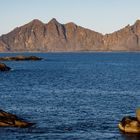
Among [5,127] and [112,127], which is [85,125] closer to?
[112,127]

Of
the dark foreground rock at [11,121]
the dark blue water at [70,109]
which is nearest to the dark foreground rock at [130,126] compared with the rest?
the dark blue water at [70,109]

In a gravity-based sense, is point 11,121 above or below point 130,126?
above

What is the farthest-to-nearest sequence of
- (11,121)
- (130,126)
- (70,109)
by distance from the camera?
(70,109) → (11,121) → (130,126)

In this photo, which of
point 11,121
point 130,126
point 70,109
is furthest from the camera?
point 70,109

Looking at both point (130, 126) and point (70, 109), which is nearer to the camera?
point (130, 126)

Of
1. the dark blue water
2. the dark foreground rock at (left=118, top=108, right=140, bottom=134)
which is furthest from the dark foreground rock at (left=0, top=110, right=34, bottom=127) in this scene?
the dark foreground rock at (left=118, top=108, right=140, bottom=134)

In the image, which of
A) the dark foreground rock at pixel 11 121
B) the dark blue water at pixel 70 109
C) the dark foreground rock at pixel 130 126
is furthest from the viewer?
the dark foreground rock at pixel 11 121

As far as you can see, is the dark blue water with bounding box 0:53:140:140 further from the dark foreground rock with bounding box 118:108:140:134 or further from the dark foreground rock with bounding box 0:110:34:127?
the dark foreground rock with bounding box 0:110:34:127

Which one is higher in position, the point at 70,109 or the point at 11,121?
the point at 11,121

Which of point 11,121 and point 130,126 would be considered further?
point 11,121

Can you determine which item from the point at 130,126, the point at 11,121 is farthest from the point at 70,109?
the point at 130,126

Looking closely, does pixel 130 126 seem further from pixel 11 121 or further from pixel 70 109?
pixel 70 109

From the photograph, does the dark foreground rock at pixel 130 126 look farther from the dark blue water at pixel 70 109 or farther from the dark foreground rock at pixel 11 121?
the dark foreground rock at pixel 11 121

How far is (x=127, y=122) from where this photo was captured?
61719mm
